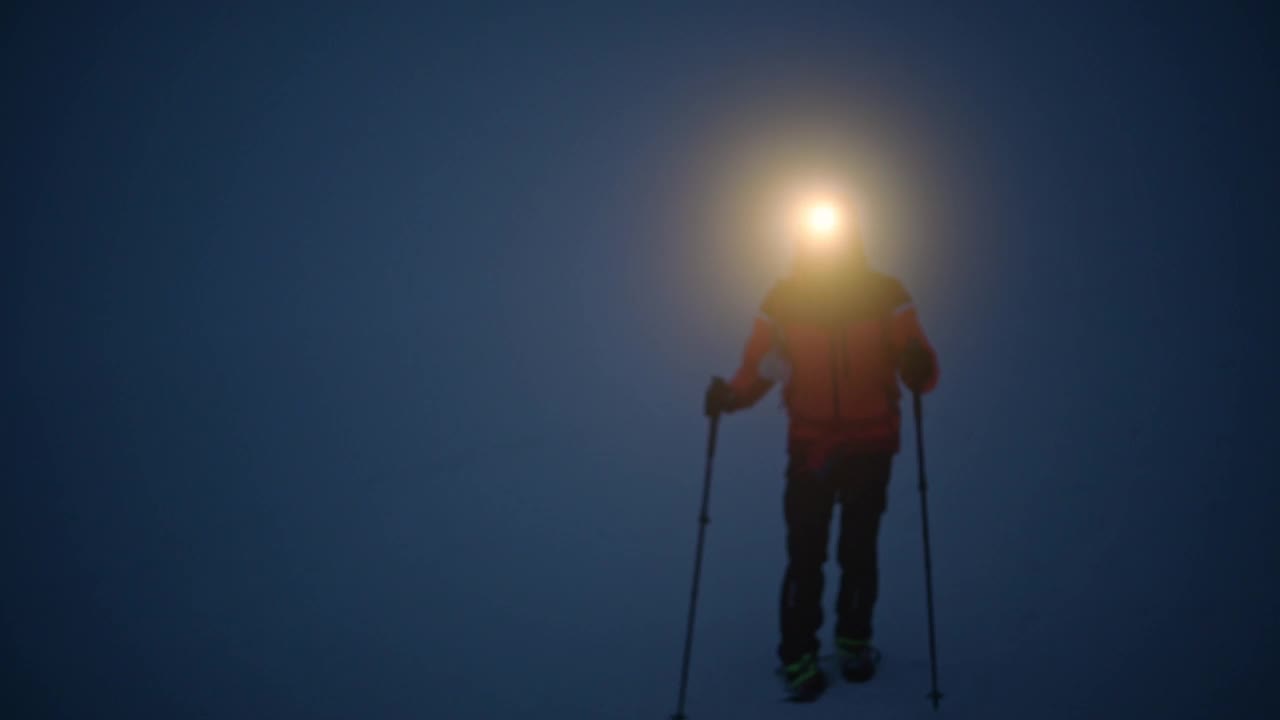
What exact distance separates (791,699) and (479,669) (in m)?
1.87

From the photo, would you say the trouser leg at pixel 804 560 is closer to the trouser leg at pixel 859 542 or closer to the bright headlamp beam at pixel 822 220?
the trouser leg at pixel 859 542

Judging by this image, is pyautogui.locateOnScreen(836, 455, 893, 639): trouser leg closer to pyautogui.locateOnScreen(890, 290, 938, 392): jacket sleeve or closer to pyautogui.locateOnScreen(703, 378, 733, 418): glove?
pyautogui.locateOnScreen(890, 290, 938, 392): jacket sleeve

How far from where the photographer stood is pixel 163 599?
18.3 ft

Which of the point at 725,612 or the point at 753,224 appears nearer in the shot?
the point at 725,612

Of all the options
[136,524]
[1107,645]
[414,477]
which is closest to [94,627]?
[136,524]

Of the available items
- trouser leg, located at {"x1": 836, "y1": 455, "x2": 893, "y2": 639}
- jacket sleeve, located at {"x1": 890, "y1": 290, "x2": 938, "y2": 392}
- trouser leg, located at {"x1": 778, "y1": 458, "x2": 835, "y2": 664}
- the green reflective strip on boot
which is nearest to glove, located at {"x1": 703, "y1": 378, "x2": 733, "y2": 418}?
trouser leg, located at {"x1": 778, "y1": 458, "x2": 835, "y2": 664}

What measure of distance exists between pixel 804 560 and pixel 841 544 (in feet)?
0.79

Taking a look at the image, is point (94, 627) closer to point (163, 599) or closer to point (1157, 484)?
point (163, 599)

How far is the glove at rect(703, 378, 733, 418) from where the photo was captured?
156 inches

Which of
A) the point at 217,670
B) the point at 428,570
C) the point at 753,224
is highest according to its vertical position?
the point at 753,224

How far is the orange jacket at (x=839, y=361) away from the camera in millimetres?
3874

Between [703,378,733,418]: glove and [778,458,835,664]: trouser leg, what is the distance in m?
0.54

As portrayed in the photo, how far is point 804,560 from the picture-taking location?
Answer: 386 cm

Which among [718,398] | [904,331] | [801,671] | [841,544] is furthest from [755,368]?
[801,671]
